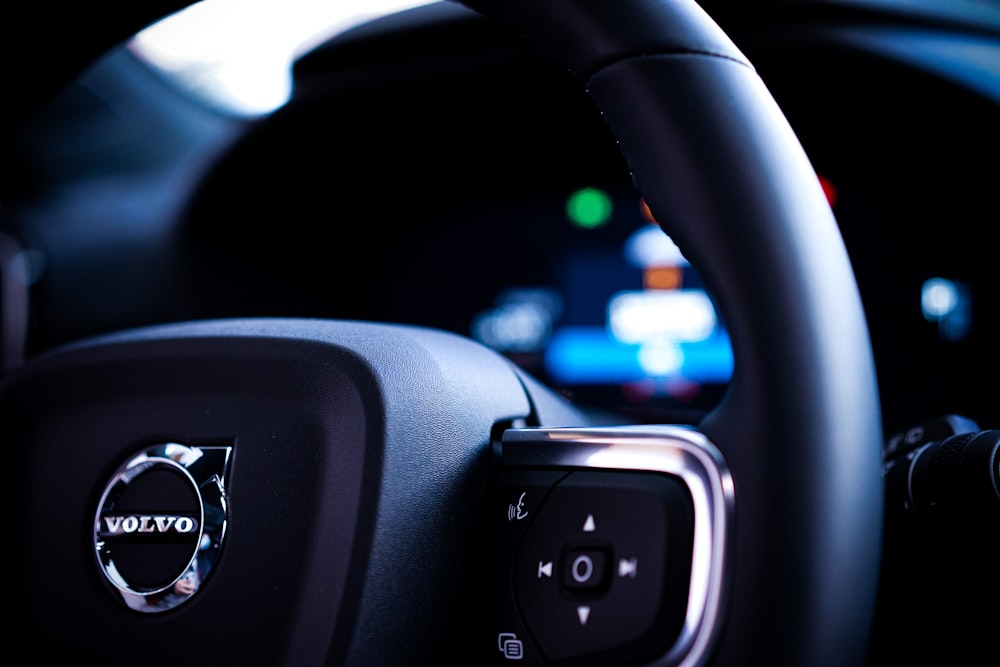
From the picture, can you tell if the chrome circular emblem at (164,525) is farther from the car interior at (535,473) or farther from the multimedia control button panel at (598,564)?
the multimedia control button panel at (598,564)

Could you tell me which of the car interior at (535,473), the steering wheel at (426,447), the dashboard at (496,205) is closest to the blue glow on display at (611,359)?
the dashboard at (496,205)

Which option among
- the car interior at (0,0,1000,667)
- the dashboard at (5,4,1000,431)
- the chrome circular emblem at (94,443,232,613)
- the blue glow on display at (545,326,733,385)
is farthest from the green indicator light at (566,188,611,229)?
the chrome circular emblem at (94,443,232,613)

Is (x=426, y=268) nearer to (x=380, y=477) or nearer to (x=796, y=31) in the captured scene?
(x=796, y=31)

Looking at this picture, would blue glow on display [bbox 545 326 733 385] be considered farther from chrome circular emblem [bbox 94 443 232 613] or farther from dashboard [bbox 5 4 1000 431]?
chrome circular emblem [bbox 94 443 232 613]

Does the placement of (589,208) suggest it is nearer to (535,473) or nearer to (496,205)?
(496,205)

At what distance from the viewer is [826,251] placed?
27 centimetres

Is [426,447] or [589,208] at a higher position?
[589,208]

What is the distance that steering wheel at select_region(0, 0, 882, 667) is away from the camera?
253mm

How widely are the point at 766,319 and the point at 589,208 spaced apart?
2846 millimetres

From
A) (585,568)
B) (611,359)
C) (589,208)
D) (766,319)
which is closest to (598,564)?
(585,568)

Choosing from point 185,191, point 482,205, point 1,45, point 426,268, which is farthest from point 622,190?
point 1,45

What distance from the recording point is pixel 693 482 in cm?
28

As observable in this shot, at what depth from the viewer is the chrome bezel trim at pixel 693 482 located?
0.27 m

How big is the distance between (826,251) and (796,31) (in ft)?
5.75
